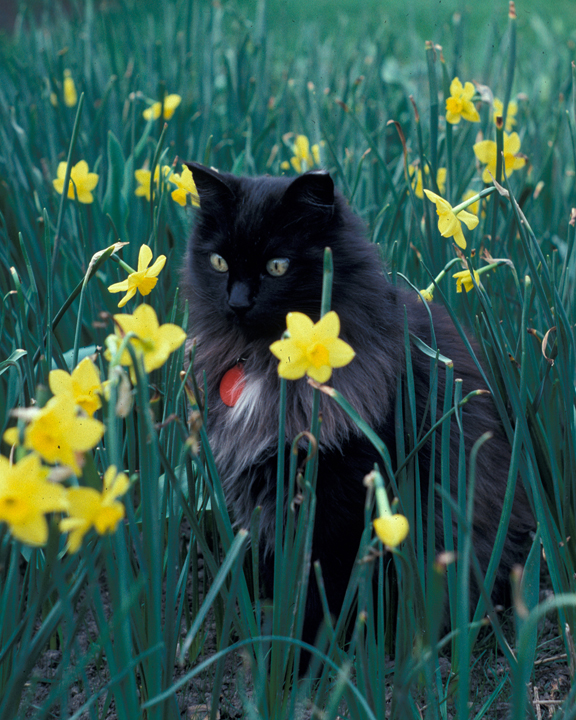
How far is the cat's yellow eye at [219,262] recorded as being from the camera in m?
1.18

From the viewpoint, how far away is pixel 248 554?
4.44 ft

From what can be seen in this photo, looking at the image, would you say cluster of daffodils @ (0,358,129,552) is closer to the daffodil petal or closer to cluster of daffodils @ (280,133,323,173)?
the daffodil petal

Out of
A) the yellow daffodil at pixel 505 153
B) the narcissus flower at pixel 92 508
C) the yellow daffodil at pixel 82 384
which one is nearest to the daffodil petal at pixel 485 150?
the yellow daffodil at pixel 505 153

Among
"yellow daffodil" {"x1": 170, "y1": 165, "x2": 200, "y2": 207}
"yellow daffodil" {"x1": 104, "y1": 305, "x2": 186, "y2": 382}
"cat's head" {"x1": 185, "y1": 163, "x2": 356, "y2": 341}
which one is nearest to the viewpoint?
"yellow daffodil" {"x1": 104, "y1": 305, "x2": 186, "y2": 382}

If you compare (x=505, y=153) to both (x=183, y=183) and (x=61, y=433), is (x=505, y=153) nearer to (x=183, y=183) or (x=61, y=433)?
(x=183, y=183)

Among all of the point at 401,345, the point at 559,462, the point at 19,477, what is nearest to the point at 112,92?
the point at 401,345

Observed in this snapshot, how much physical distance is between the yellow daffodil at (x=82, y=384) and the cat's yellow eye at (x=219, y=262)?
60 cm

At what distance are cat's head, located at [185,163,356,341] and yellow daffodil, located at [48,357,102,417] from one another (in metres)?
0.51

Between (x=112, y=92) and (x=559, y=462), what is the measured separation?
208 centimetres

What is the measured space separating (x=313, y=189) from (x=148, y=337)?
60 centimetres

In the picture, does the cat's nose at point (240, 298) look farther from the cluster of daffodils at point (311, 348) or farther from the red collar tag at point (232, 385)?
the cluster of daffodils at point (311, 348)

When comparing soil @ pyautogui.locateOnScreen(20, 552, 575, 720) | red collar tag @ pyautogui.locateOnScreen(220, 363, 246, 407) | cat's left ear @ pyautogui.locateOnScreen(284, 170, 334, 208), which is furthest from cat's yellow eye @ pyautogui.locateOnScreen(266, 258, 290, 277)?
soil @ pyautogui.locateOnScreen(20, 552, 575, 720)

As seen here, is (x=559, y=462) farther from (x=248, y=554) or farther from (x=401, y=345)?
(x=248, y=554)

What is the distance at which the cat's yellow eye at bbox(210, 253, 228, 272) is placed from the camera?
118 centimetres
